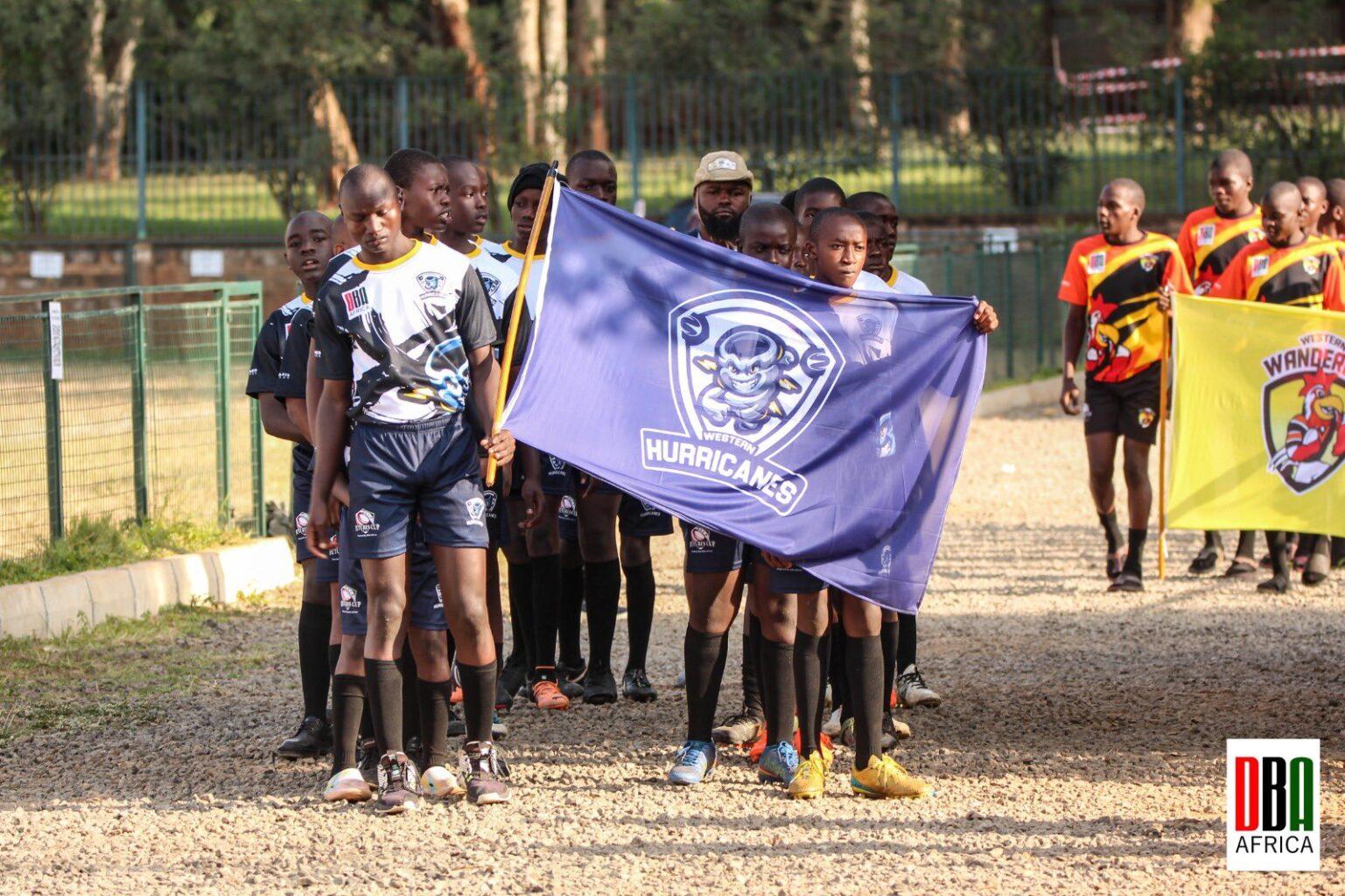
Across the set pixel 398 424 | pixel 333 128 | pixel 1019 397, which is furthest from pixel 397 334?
pixel 333 128

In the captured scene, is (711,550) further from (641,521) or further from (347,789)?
(347,789)

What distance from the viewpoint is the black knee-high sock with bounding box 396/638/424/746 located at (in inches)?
258

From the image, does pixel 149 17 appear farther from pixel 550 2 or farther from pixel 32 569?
pixel 32 569

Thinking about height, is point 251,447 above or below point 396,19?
below

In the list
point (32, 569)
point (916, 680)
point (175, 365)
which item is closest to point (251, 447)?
point (175, 365)

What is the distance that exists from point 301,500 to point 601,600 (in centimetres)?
153

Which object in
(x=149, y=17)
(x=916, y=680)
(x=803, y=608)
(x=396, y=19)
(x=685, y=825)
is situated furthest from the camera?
(x=149, y=17)

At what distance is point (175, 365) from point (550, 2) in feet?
66.7

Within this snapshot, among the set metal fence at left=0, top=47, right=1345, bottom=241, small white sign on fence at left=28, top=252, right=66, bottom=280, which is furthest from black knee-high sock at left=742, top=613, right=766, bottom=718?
small white sign on fence at left=28, top=252, right=66, bottom=280

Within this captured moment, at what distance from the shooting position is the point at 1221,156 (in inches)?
421

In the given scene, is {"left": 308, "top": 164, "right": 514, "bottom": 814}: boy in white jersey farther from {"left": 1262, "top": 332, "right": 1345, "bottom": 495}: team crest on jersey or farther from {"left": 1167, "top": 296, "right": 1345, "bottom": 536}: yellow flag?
{"left": 1262, "top": 332, "right": 1345, "bottom": 495}: team crest on jersey

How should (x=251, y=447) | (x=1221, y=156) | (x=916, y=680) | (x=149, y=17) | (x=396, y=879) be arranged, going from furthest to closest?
(x=149, y=17)
(x=251, y=447)
(x=1221, y=156)
(x=916, y=680)
(x=396, y=879)

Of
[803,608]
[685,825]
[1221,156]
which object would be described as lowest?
[685,825]

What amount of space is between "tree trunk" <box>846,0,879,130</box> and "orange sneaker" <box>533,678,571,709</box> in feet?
56.8
